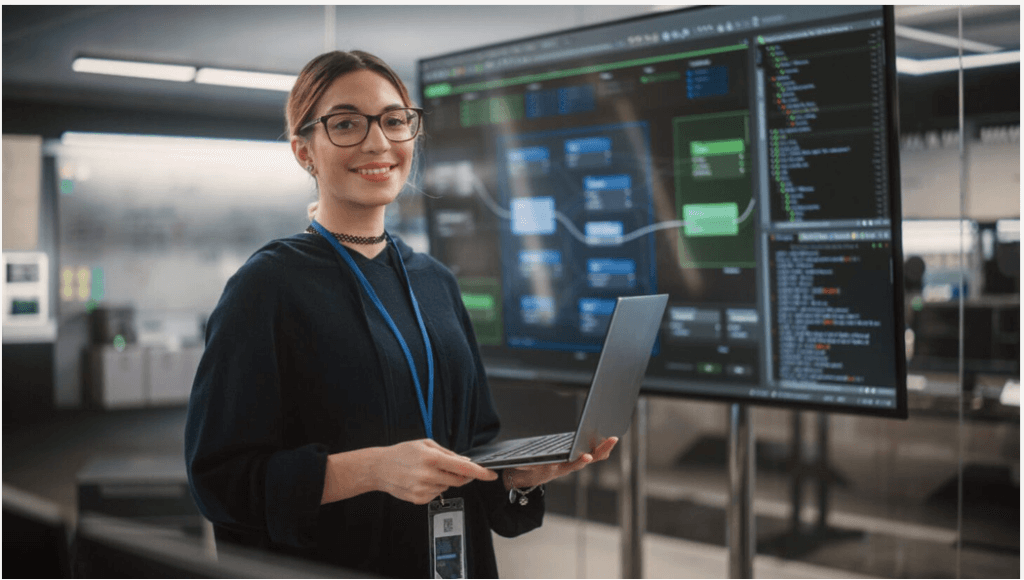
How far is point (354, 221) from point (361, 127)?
151mm

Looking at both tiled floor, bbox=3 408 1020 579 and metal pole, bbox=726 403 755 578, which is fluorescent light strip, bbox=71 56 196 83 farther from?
metal pole, bbox=726 403 755 578

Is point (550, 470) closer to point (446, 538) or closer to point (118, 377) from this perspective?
point (446, 538)

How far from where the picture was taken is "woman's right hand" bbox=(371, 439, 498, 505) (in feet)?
3.65

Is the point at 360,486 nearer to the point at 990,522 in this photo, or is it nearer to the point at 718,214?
the point at 718,214

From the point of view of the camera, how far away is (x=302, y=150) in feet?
4.43

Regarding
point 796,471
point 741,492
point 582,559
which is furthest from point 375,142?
point 796,471

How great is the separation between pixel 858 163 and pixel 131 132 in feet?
14.3

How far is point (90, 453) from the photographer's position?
4.94 meters

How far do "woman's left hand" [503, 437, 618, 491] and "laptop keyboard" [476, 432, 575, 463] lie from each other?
0.04 meters

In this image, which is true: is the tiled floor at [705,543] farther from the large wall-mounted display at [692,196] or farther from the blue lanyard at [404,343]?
the blue lanyard at [404,343]

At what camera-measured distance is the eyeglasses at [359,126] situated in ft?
4.24

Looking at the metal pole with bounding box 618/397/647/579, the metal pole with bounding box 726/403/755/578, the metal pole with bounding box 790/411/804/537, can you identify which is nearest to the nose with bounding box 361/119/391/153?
the metal pole with bounding box 726/403/755/578

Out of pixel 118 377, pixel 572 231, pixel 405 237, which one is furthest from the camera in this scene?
pixel 118 377

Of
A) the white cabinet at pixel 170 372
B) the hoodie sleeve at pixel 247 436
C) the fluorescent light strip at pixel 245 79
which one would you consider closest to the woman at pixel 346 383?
the hoodie sleeve at pixel 247 436
